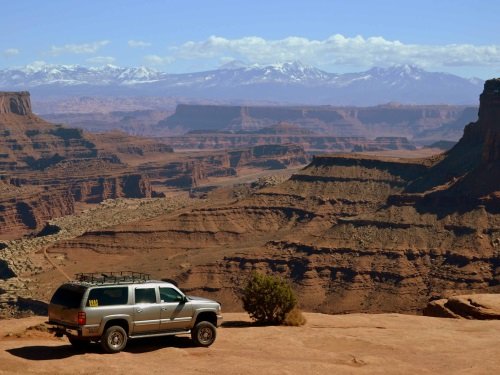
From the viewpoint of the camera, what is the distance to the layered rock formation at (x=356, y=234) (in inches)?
3639

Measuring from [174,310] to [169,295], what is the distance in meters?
0.53

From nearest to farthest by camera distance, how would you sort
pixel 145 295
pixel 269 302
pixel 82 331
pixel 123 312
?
pixel 82 331, pixel 123 312, pixel 145 295, pixel 269 302

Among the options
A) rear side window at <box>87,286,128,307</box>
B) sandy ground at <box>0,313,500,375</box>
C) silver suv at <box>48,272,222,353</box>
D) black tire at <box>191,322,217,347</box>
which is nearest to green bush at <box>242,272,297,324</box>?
sandy ground at <box>0,313,500,375</box>

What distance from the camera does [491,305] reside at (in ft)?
127

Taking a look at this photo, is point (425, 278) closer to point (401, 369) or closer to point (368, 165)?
point (368, 165)

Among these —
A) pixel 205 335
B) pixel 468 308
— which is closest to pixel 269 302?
pixel 205 335

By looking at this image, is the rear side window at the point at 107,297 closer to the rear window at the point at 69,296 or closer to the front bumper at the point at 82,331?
the rear window at the point at 69,296

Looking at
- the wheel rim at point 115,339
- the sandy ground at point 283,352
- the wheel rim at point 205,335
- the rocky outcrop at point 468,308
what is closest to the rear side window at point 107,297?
the wheel rim at point 115,339

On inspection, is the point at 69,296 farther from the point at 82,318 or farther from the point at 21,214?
the point at 21,214

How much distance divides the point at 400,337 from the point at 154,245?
95.0 m

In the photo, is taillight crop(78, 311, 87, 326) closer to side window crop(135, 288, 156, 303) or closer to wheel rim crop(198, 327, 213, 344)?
side window crop(135, 288, 156, 303)

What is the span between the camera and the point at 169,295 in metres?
27.0

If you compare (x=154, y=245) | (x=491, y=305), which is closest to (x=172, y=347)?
(x=491, y=305)

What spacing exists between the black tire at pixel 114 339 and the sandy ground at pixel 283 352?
0.90 feet
